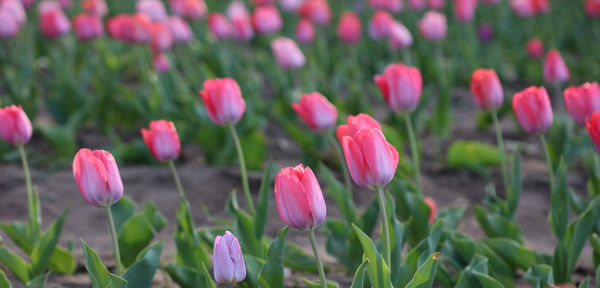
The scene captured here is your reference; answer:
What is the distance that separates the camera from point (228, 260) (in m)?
1.54

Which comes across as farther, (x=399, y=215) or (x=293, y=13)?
(x=293, y=13)

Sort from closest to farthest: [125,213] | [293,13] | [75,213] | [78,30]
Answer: [125,213]
[75,213]
[78,30]
[293,13]

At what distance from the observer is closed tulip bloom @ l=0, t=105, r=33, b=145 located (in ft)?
6.88

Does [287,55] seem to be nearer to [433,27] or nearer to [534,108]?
[433,27]

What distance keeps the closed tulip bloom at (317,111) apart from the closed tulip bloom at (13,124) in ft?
2.69

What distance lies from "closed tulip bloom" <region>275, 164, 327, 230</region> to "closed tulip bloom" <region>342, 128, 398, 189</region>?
4.4 inches

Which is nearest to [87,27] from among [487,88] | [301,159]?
[301,159]

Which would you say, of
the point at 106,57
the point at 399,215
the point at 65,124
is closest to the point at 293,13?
the point at 106,57

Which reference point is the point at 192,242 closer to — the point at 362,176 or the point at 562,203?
the point at 362,176

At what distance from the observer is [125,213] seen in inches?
93.6

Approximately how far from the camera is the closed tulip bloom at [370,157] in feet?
5.04

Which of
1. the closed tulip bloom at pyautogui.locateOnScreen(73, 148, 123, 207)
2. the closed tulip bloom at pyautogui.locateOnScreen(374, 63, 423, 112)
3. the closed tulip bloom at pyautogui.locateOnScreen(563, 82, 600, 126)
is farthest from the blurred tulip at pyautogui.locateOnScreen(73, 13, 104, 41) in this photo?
the closed tulip bloom at pyautogui.locateOnScreen(563, 82, 600, 126)

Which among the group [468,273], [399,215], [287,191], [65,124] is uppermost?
[287,191]

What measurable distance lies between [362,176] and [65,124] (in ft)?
9.24
